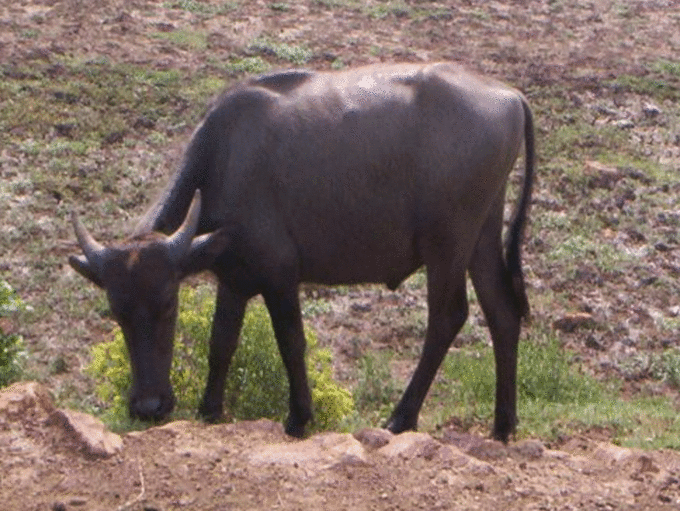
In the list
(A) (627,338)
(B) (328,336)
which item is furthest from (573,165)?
(B) (328,336)

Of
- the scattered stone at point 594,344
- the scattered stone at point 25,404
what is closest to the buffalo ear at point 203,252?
the scattered stone at point 25,404

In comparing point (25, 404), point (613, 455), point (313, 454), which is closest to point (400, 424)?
point (613, 455)

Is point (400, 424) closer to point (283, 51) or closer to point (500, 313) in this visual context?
point (500, 313)

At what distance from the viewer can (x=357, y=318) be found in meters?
10.1

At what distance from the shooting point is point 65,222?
11344mm

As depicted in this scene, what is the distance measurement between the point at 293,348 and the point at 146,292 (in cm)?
92

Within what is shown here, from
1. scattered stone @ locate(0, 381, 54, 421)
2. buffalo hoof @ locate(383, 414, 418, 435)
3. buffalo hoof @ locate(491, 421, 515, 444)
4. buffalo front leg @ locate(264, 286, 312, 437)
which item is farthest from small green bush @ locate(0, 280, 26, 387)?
buffalo hoof @ locate(491, 421, 515, 444)

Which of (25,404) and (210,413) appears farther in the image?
(210,413)

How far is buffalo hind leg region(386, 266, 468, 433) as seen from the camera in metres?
7.44

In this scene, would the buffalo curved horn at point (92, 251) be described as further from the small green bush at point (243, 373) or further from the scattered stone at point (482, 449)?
the scattered stone at point (482, 449)

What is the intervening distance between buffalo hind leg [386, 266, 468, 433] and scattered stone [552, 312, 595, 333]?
2.61m

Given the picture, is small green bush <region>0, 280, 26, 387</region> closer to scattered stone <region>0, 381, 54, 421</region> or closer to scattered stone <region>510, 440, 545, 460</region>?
scattered stone <region>0, 381, 54, 421</region>

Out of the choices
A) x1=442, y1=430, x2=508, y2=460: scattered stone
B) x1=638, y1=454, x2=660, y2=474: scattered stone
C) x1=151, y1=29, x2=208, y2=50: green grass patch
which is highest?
x1=638, y1=454, x2=660, y2=474: scattered stone

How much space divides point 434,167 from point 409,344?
2658 millimetres
